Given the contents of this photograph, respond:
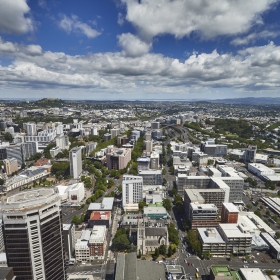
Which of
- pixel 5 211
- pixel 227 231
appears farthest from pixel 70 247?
pixel 227 231

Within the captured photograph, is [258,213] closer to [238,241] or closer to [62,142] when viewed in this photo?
[238,241]

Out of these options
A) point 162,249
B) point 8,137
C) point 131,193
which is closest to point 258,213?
point 162,249

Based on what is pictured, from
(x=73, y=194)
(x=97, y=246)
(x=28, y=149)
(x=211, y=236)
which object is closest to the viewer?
(x=97, y=246)

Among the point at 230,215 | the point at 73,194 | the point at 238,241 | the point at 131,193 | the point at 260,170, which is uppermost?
the point at 230,215

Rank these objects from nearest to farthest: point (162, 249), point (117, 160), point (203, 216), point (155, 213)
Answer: point (162, 249) < point (203, 216) < point (155, 213) < point (117, 160)

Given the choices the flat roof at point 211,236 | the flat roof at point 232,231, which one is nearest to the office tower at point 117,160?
the flat roof at point 211,236

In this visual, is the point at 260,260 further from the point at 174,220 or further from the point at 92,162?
the point at 92,162

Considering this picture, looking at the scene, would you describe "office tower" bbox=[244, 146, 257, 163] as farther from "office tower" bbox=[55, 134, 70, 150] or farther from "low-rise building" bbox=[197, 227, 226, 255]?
"office tower" bbox=[55, 134, 70, 150]

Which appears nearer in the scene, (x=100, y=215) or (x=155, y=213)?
(x=100, y=215)
